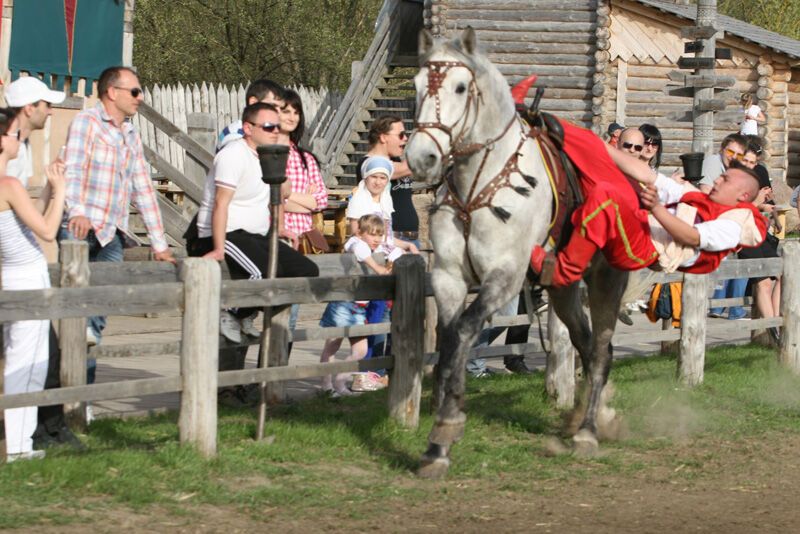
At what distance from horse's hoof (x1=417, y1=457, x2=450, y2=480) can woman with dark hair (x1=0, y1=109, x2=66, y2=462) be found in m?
2.02

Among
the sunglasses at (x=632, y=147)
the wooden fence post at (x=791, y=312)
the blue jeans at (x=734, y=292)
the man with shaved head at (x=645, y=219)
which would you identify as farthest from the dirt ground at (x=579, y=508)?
the blue jeans at (x=734, y=292)

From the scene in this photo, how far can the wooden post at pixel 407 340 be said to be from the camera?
8914 mm

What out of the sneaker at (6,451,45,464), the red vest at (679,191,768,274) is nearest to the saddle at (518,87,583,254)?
the red vest at (679,191,768,274)

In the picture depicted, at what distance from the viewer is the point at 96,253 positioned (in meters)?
8.82

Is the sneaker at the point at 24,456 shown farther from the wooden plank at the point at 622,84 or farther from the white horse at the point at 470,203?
the wooden plank at the point at 622,84

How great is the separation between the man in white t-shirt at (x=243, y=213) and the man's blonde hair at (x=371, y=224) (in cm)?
133

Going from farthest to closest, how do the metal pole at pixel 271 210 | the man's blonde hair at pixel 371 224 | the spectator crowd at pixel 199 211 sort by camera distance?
1. the man's blonde hair at pixel 371 224
2. the metal pole at pixel 271 210
3. the spectator crowd at pixel 199 211

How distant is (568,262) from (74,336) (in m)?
2.88

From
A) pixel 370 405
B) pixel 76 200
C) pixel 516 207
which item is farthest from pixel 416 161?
pixel 370 405

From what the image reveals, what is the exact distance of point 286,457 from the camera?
7.88 metres

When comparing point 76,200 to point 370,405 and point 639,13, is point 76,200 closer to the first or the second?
point 370,405

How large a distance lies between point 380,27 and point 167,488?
2385 centimetres

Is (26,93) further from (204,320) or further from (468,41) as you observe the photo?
(468,41)

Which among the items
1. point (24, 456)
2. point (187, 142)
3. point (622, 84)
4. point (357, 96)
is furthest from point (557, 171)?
point (622, 84)
